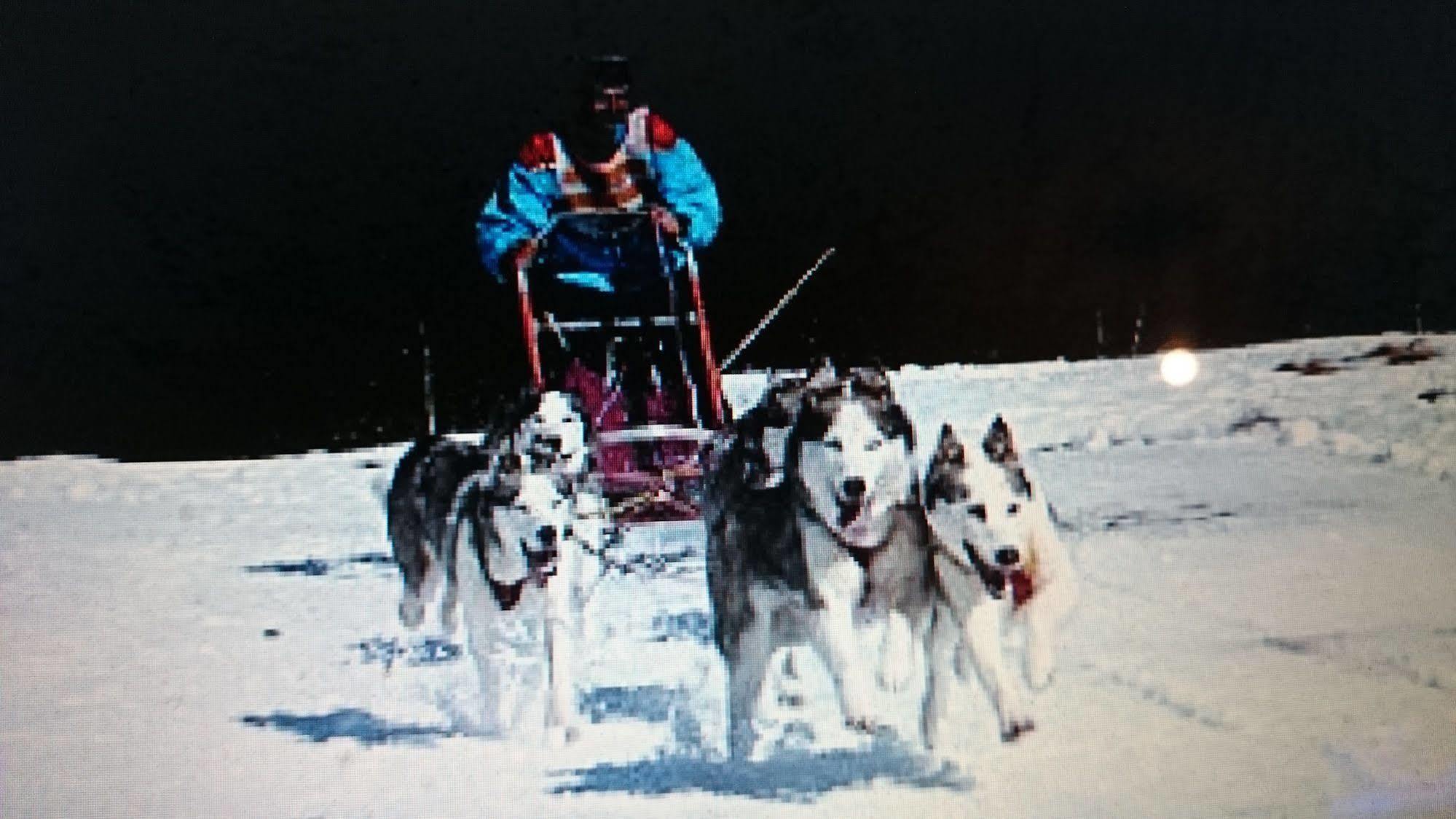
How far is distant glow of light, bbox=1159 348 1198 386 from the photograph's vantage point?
7.41ft

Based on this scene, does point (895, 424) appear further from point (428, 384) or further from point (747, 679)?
point (428, 384)

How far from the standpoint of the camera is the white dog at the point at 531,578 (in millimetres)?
2016

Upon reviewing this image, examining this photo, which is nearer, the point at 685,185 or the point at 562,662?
the point at 562,662

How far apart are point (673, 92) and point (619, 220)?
0.20 meters

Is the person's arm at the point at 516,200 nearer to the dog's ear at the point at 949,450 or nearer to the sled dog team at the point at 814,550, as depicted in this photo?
the sled dog team at the point at 814,550

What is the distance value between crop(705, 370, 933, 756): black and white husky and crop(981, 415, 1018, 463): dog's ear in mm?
123

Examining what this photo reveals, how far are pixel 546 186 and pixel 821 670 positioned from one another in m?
0.80

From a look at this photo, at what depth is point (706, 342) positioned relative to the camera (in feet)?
7.29

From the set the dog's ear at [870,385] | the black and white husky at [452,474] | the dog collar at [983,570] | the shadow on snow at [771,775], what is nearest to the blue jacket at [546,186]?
the black and white husky at [452,474]

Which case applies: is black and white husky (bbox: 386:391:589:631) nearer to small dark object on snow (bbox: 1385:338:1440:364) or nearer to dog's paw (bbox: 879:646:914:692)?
dog's paw (bbox: 879:646:914:692)

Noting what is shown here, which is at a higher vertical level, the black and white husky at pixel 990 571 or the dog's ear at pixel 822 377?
the dog's ear at pixel 822 377

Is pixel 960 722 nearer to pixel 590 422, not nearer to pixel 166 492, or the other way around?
pixel 590 422

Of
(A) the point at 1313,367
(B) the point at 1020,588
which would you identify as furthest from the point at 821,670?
(A) the point at 1313,367

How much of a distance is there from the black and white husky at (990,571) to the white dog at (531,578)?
478 millimetres
